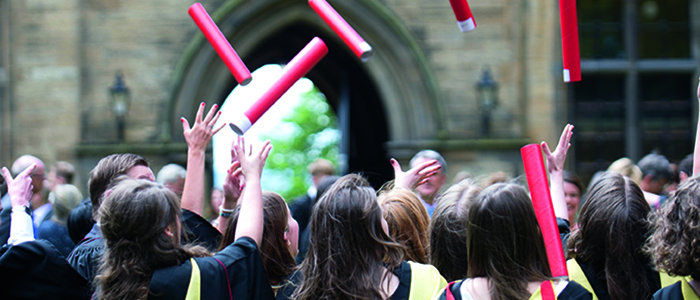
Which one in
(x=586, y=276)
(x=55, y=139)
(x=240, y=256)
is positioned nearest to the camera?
(x=240, y=256)

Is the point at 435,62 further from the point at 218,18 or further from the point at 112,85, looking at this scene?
the point at 112,85

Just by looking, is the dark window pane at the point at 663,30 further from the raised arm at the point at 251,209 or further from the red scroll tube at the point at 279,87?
the raised arm at the point at 251,209

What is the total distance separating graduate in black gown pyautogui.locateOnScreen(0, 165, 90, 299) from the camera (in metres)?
2.04

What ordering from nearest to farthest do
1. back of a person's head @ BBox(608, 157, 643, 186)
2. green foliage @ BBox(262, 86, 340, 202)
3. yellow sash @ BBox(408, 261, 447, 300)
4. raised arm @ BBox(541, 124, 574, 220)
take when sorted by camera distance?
1. yellow sash @ BBox(408, 261, 447, 300)
2. raised arm @ BBox(541, 124, 574, 220)
3. back of a person's head @ BBox(608, 157, 643, 186)
4. green foliage @ BBox(262, 86, 340, 202)

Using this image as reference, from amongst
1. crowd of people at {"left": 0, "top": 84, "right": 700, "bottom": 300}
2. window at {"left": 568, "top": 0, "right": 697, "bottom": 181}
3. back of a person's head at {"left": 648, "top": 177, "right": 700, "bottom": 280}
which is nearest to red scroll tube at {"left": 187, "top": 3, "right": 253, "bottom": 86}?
crowd of people at {"left": 0, "top": 84, "right": 700, "bottom": 300}

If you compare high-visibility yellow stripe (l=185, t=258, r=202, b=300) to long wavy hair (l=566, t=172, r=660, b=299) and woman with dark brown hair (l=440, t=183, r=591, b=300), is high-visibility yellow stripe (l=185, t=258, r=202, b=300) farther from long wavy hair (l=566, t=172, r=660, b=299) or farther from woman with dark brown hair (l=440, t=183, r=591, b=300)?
long wavy hair (l=566, t=172, r=660, b=299)

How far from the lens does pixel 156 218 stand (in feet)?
6.02

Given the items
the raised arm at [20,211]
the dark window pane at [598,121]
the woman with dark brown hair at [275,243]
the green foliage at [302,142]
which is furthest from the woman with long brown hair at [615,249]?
the green foliage at [302,142]

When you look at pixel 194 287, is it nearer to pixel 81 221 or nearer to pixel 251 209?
pixel 251 209

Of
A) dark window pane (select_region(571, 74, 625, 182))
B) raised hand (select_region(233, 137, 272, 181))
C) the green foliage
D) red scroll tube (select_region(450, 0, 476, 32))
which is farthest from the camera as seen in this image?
the green foliage

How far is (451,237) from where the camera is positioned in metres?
2.23

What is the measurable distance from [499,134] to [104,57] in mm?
4994

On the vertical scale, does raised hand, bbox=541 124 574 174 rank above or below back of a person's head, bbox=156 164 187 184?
above

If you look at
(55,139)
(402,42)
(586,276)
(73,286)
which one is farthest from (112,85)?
(586,276)
